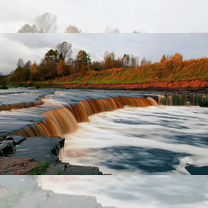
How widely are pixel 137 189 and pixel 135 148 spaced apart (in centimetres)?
402

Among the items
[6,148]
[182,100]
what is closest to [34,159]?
[6,148]

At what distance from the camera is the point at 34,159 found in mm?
3396

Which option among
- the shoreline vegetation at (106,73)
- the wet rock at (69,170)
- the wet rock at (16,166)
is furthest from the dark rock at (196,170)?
the shoreline vegetation at (106,73)

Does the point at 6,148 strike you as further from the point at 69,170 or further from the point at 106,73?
the point at 106,73

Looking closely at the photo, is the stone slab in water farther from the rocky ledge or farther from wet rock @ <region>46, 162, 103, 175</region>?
wet rock @ <region>46, 162, 103, 175</region>

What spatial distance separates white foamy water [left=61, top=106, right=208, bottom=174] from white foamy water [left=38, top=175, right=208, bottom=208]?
198cm

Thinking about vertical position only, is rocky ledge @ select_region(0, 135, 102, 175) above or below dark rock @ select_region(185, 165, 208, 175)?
above

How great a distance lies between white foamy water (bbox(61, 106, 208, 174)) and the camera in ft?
16.8

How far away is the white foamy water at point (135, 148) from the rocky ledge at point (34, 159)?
85 cm

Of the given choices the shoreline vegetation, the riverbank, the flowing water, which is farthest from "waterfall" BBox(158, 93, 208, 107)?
the riverbank

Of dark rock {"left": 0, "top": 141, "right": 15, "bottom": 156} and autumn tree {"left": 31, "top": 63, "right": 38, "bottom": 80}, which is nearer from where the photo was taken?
dark rock {"left": 0, "top": 141, "right": 15, "bottom": 156}

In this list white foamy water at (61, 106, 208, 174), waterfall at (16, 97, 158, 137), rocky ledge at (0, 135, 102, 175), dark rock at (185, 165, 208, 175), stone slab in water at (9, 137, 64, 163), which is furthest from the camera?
waterfall at (16, 97, 158, 137)

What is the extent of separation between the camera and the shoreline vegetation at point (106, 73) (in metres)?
18.3

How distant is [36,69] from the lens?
19.8m
